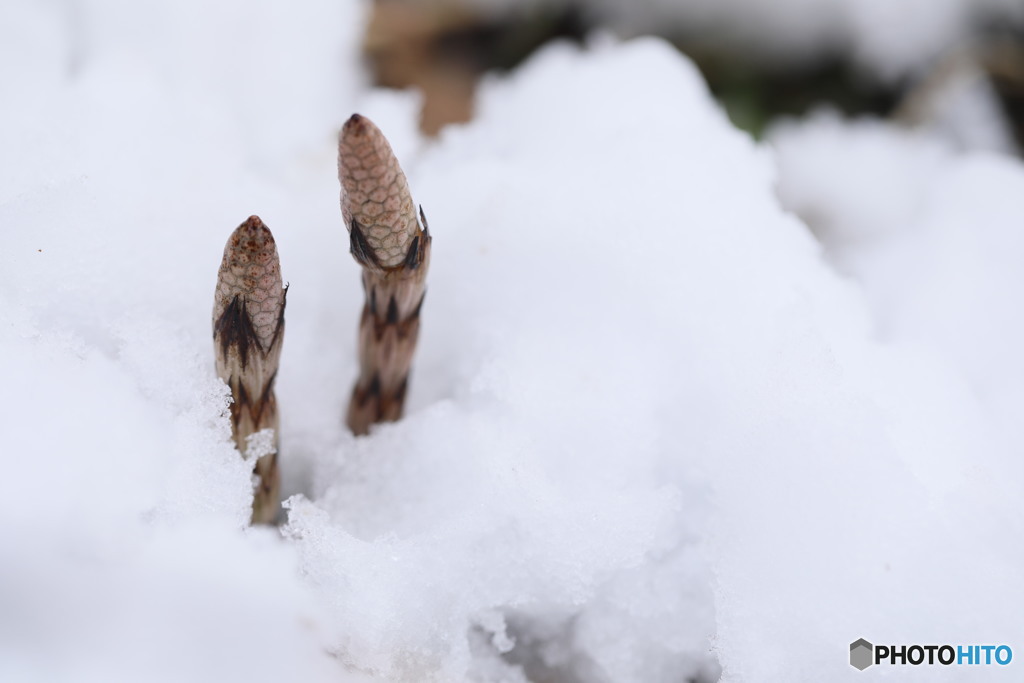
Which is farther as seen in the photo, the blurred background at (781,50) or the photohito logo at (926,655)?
the blurred background at (781,50)

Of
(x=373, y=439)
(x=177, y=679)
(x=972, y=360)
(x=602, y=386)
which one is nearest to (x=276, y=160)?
(x=373, y=439)

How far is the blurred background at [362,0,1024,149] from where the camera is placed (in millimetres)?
1164

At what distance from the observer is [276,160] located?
0.96 metres

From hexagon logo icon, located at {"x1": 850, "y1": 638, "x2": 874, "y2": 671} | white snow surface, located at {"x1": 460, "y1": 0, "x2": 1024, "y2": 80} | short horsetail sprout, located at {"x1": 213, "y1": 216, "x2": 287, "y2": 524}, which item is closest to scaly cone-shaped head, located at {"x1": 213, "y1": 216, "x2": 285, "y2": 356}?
short horsetail sprout, located at {"x1": 213, "y1": 216, "x2": 287, "y2": 524}

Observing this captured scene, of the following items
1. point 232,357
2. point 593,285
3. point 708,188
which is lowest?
point 232,357

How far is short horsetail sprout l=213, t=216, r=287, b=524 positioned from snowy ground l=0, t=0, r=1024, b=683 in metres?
0.03

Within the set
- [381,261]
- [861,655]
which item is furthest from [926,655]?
[381,261]

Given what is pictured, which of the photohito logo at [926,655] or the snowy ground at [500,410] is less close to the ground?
the snowy ground at [500,410]

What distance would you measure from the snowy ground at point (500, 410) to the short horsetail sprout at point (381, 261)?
0.15 feet

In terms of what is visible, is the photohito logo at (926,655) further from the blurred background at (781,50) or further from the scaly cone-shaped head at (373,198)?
the blurred background at (781,50)

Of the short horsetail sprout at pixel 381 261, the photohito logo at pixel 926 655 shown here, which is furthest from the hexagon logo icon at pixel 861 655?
the short horsetail sprout at pixel 381 261

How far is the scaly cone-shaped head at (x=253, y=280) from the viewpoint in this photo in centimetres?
57

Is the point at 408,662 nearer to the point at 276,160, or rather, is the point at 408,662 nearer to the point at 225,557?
the point at 225,557

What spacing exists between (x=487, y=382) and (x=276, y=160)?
0.40 m
